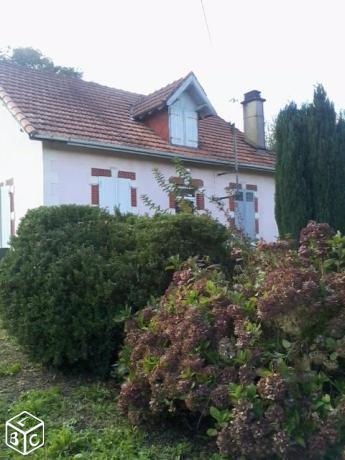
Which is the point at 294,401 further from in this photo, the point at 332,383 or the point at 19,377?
the point at 19,377

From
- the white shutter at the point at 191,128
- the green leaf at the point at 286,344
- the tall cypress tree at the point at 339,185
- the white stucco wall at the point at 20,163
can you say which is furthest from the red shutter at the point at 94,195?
the green leaf at the point at 286,344

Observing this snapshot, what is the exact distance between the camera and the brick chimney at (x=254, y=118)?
16203 millimetres

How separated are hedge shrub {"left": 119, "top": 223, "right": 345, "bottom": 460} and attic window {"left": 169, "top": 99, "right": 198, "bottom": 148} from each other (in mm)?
10170

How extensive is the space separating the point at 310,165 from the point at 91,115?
6.15 metres

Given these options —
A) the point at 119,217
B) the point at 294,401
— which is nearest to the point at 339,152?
the point at 119,217

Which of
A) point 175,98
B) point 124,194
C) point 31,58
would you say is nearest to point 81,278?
point 124,194

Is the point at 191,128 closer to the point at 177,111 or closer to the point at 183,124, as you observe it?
the point at 183,124

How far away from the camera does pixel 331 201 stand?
8.27 metres

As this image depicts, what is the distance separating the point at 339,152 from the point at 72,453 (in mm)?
7210

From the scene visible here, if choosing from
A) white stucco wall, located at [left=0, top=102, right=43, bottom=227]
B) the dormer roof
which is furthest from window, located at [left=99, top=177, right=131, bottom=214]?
the dormer roof

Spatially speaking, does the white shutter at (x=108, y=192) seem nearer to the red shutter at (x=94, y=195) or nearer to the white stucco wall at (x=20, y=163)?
the red shutter at (x=94, y=195)

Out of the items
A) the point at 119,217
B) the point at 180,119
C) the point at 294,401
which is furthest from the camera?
the point at 180,119

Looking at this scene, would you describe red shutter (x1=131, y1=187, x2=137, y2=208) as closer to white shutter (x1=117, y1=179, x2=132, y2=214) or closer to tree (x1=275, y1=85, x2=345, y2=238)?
white shutter (x1=117, y1=179, x2=132, y2=214)

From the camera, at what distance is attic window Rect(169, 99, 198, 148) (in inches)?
520
